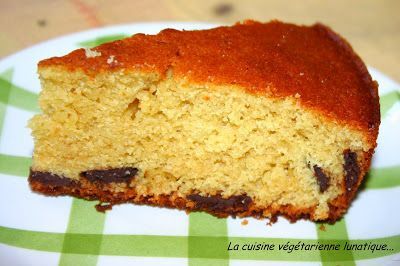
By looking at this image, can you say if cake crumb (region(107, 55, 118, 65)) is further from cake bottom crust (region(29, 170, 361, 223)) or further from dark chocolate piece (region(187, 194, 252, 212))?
dark chocolate piece (region(187, 194, 252, 212))

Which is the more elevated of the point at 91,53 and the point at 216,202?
the point at 91,53

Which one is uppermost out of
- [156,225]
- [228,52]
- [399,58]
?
[399,58]

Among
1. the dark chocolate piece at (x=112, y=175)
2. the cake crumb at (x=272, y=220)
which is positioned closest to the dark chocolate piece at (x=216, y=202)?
the cake crumb at (x=272, y=220)

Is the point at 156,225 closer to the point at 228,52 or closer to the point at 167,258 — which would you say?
the point at 167,258

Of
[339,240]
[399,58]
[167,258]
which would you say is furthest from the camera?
[399,58]

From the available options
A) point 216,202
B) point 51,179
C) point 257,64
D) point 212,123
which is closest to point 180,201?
point 216,202

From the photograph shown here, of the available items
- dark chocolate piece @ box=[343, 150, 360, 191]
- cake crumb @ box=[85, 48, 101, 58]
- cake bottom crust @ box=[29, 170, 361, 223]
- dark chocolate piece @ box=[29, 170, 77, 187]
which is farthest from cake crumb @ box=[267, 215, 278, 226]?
cake crumb @ box=[85, 48, 101, 58]

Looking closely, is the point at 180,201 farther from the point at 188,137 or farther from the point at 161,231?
the point at 188,137

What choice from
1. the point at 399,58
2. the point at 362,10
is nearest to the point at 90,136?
the point at 399,58
